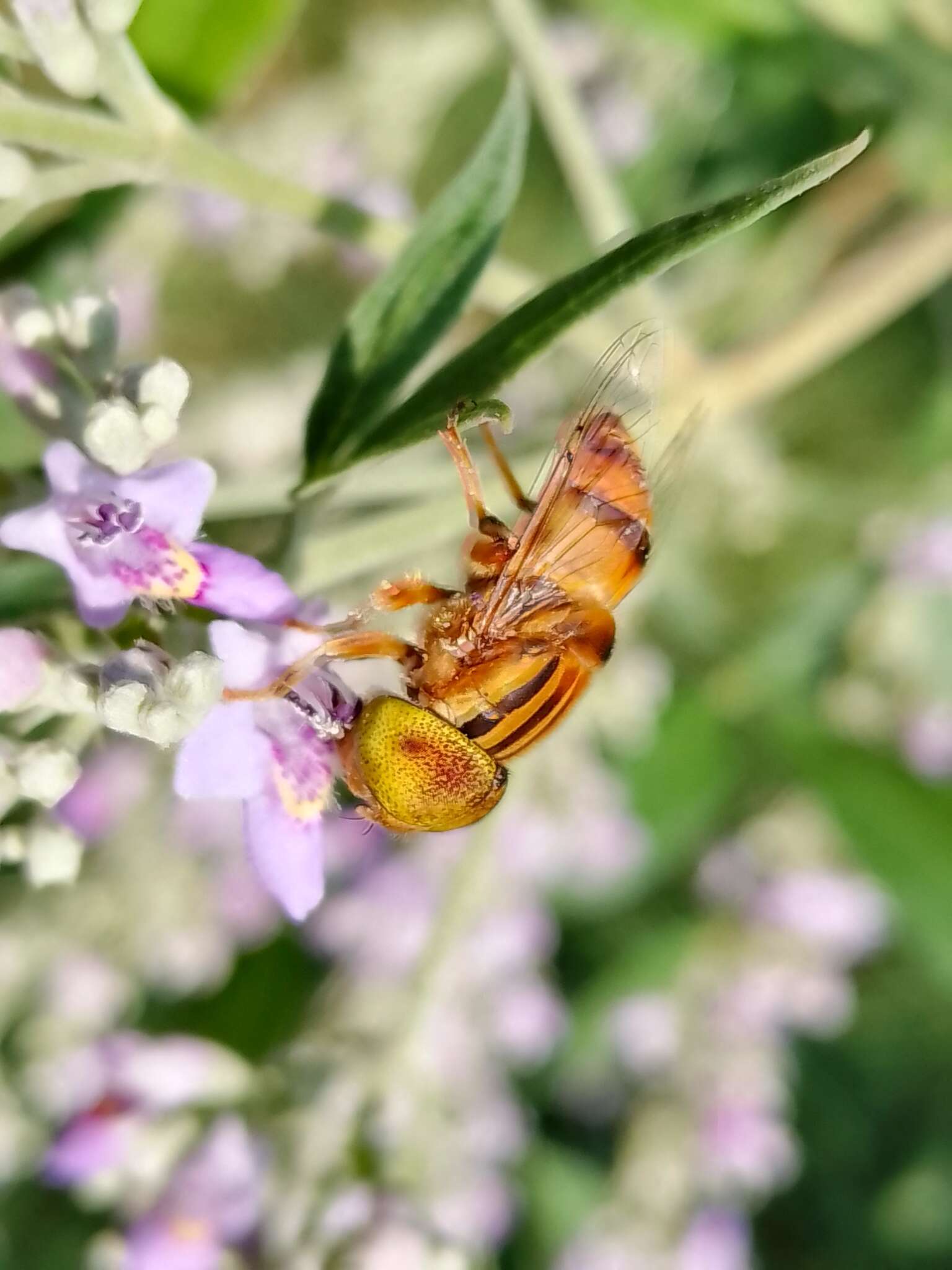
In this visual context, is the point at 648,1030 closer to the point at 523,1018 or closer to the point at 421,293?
the point at 523,1018

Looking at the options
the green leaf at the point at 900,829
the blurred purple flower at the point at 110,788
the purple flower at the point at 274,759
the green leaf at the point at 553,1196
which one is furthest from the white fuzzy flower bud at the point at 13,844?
the green leaf at the point at 553,1196

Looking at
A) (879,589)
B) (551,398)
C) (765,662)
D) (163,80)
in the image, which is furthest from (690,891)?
(163,80)

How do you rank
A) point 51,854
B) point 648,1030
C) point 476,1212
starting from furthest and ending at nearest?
point 648,1030 < point 476,1212 < point 51,854

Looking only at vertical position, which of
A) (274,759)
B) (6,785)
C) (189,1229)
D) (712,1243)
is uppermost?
(6,785)

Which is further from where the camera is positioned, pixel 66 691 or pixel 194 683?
pixel 66 691

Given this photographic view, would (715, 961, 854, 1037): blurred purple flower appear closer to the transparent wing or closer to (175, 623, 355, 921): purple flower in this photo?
the transparent wing

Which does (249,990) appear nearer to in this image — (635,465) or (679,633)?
(679,633)

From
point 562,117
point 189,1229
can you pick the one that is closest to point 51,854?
point 189,1229
